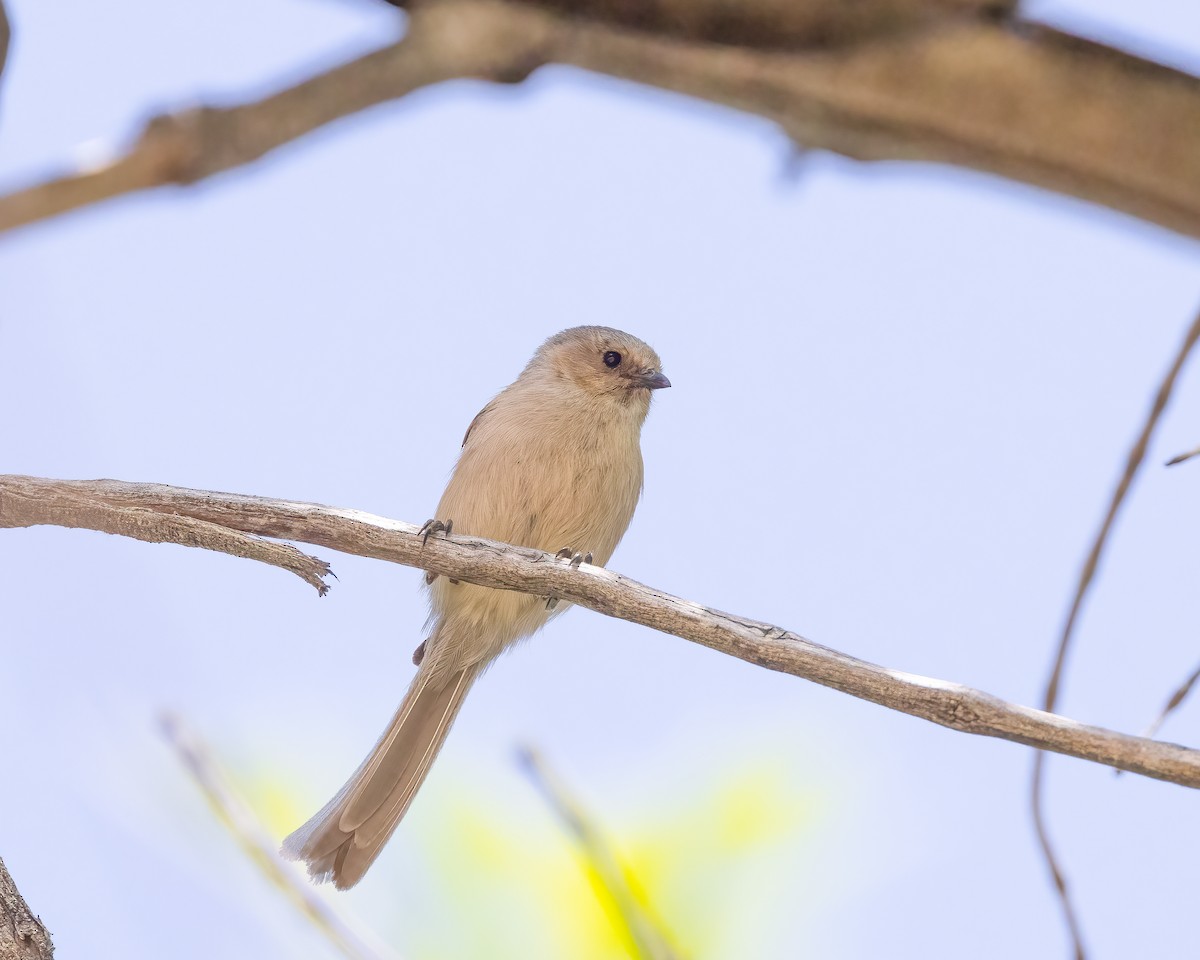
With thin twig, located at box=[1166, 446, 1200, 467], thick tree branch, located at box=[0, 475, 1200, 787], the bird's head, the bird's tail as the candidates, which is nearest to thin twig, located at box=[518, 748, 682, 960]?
thick tree branch, located at box=[0, 475, 1200, 787]

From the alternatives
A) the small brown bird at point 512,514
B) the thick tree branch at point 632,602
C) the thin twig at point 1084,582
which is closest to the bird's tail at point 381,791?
the small brown bird at point 512,514

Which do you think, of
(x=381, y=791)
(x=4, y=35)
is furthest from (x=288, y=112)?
(x=381, y=791)

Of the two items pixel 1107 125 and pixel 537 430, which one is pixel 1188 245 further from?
pixel 537 430

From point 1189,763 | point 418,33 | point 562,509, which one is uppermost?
point 562,509

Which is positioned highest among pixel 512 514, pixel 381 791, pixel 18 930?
pixel 512 514

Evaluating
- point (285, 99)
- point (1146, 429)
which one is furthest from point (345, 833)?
point (285, 99)

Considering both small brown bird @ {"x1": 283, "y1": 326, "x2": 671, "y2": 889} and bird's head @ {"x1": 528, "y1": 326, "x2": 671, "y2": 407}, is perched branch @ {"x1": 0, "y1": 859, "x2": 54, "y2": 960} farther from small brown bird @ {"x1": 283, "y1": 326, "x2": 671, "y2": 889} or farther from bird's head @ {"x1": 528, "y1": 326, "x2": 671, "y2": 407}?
bird's head @ {"x1": 528, "y1": 326, "x2": 671, "y2": 407}

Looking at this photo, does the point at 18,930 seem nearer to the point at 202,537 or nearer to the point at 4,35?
the point at 202,537
